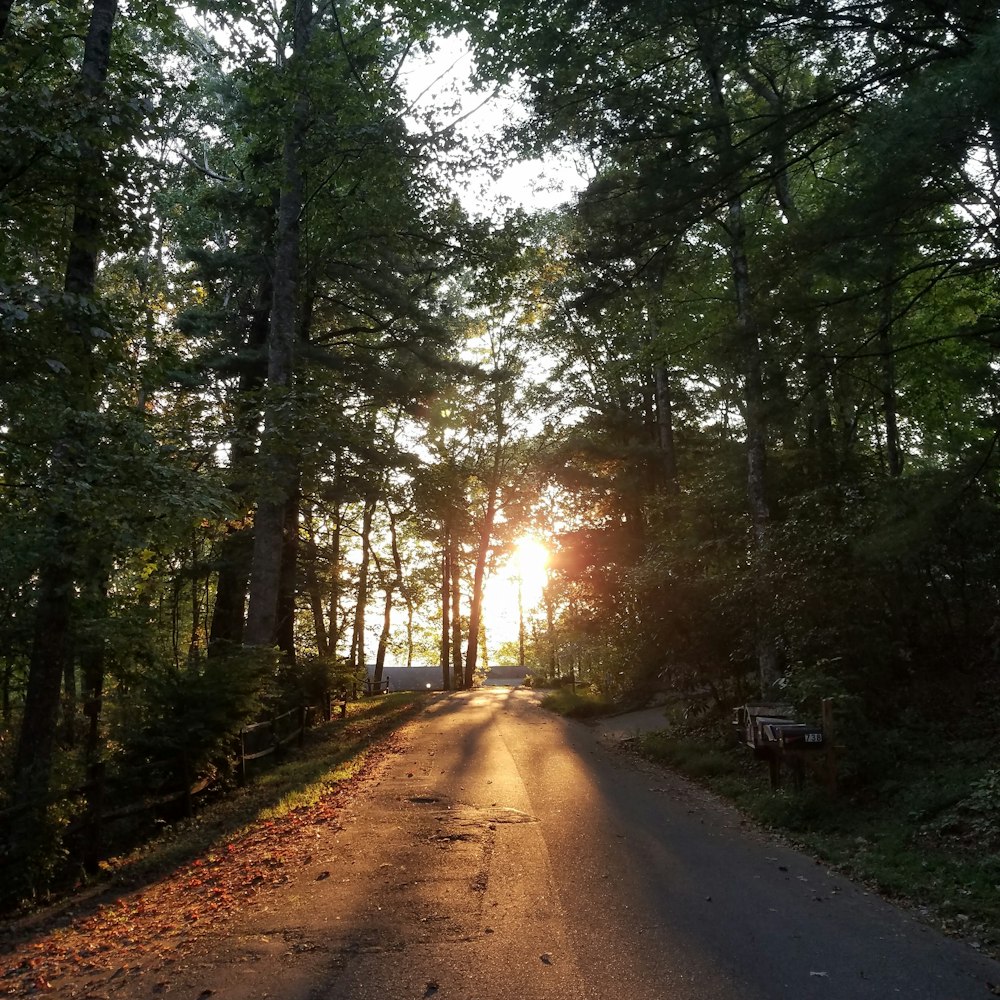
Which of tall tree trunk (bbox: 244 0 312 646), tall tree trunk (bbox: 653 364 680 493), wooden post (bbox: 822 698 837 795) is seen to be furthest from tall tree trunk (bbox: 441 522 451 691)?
wooden post (bbox: 822 698 837 795)

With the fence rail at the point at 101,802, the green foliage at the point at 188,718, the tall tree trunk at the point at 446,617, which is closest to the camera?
the fence rail at the point at 101,802

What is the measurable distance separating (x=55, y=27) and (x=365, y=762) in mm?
12097

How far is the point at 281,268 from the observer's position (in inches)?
653

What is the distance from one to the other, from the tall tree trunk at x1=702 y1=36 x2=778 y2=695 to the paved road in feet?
13.8

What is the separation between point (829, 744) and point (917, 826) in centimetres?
141

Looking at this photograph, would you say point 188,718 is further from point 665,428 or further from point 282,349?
point 665,428

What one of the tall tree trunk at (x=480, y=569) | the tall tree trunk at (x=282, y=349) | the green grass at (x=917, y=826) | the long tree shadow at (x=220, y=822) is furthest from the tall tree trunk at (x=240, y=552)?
the tall tree trunk at (x=480, y=569)

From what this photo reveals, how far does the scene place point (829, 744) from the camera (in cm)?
983

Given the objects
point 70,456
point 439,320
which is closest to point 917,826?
point 70,456

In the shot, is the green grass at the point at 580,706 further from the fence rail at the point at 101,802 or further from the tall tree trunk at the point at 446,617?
the tall tree trunk at the point at 446,617

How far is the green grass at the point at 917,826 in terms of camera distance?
22.1 feet

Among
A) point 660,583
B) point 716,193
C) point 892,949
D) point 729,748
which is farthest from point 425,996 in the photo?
point 660,583

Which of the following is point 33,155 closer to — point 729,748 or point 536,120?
point 536,120

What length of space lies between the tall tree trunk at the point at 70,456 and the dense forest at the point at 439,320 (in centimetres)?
4
